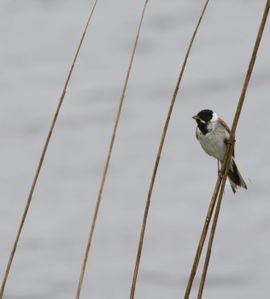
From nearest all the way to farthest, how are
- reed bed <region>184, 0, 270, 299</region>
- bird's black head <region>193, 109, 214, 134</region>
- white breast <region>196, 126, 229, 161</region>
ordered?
reed bed <region>184, 0, 270, 299</region>
white breast <region>196, 126, 229, 161</region>
bird's black head <region>193, 109, 214, 134</region>

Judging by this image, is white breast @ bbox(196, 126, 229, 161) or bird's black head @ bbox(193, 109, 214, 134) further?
bird's black head @ bbox(193, 109, 214, 134)

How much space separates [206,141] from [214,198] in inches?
88.7

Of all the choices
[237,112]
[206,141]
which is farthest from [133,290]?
[206,141]

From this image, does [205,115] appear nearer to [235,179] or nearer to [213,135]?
[213,135]

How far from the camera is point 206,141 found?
455 centimetres

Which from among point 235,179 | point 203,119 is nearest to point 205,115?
point 203,119

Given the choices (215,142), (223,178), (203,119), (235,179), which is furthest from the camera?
(203,119)

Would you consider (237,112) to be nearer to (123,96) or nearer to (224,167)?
(224,167)

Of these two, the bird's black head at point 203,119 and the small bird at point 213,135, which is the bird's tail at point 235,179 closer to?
the small bird at point 213,135

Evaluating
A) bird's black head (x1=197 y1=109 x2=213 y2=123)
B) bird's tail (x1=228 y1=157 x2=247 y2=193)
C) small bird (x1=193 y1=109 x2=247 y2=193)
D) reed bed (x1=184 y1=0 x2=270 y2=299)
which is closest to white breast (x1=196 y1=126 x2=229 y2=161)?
small bird (x1=193 y1=109 x2=247 y2=193)

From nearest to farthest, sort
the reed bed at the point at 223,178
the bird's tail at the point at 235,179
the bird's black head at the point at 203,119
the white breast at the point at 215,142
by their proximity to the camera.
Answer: the reed bed at the point at 223,178 → the bird's tail at the point at 235,179 → the white breast at the point at 215,142 → the bird's black head at the point at 203,119

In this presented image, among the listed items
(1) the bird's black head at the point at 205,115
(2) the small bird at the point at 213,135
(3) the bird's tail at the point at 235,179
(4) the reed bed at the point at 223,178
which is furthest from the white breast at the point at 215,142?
(4) the reed bed at the point at 223,178

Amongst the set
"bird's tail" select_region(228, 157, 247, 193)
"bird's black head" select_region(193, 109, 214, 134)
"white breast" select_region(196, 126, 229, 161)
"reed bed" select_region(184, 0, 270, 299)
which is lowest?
"reed bed" select_region(184, 0, 270, 299)

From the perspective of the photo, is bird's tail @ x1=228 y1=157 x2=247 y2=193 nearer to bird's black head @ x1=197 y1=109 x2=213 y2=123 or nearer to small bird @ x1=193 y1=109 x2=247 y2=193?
small bird @ x1=193 y1=109 x2=247 y2=193
